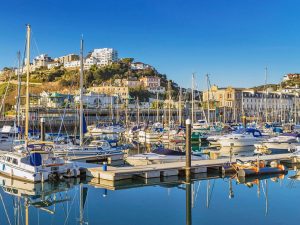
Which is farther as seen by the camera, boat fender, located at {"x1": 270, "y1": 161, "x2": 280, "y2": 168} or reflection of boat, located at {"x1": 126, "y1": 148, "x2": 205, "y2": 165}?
reflection of boat, located at {"x1": 126, "y1": 148, "x2": 205, "y2": 165}

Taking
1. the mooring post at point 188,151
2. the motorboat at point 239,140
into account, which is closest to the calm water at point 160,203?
the mooring post at point 188,151

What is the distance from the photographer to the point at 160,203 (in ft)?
72.0

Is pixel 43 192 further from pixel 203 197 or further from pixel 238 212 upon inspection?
pixel 238 212

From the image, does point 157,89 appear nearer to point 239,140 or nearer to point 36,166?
point 239,140

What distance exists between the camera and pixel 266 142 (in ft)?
157

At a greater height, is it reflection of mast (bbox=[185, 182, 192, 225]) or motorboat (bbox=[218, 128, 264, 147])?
motorboat (bbox=[218, 128, 264, 147])

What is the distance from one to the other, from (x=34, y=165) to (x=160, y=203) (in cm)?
810

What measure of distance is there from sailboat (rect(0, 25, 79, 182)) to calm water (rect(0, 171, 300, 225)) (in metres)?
0.59

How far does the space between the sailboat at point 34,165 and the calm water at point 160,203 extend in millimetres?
588

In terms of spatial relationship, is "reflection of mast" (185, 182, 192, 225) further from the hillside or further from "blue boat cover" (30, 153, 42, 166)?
the hillside

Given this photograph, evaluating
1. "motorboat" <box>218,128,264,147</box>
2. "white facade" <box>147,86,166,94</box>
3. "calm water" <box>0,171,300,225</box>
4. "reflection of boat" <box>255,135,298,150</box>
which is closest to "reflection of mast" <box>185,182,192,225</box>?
"calm water" <box>0,171,300,225</box>

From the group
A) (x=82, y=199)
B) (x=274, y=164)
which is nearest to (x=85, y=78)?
(x=274, y=164)

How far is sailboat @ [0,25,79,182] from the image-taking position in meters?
25.3

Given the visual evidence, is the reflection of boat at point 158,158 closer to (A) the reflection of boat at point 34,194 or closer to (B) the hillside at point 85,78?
(A) the reflection of boat at point 34,194
